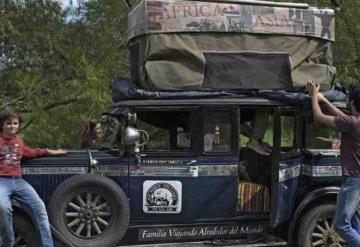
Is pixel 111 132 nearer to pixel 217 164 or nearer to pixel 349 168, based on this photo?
pixel 217 164

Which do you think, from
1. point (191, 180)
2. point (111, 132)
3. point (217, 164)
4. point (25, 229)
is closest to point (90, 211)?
point (25, 229)

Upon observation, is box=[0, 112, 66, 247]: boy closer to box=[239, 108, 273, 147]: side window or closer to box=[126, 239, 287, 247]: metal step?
box=[126, 239, 287, 247]: metal step

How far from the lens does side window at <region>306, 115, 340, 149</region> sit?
7543mm

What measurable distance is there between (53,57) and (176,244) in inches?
255

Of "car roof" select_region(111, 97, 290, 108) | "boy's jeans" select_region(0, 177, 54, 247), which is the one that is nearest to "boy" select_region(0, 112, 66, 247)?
"boy's jeans" select_region(0, 177, 54, 247)

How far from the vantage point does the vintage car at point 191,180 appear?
6801mm

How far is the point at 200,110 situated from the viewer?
7.14m

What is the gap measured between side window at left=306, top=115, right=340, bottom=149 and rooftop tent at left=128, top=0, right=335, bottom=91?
0.47m

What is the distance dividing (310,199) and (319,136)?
1004 mm

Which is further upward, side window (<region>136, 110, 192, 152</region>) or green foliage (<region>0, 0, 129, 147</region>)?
green foliage (<region>0, 0, 129, 147</region>)

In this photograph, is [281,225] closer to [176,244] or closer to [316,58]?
[176,244]

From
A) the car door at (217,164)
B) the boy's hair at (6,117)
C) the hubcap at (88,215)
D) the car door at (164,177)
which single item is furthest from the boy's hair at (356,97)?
the boy's hair at (6,117)

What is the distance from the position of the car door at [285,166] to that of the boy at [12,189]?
2371 mm

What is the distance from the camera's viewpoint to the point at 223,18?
7445 mm
